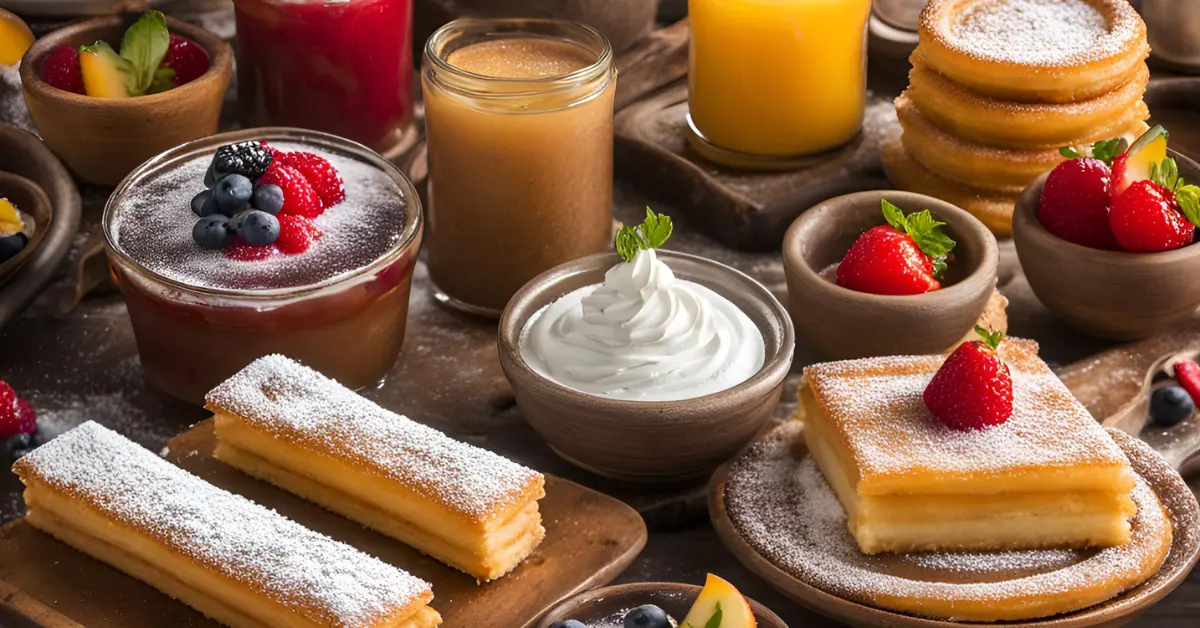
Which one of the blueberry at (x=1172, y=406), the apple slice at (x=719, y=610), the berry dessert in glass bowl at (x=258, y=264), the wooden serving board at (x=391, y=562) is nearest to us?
the apple slice at (x=719, y=610)

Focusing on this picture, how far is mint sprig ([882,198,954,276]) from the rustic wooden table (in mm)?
236

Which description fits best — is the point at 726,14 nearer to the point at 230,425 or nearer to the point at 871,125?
the point at 871,125

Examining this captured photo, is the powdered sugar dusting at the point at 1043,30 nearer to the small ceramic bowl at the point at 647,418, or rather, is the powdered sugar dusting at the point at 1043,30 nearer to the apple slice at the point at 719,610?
the small ceramic bowl at the point at 647,418

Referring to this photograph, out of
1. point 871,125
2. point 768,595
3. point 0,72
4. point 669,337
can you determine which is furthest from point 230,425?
point 871,125

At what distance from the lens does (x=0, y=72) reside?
9.17 feet

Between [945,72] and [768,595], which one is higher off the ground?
[945,72]

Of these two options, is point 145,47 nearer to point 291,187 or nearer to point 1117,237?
point 291,187

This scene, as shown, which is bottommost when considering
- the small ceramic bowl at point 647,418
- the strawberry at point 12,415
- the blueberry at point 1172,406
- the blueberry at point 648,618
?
the blueberry at point 1172,406

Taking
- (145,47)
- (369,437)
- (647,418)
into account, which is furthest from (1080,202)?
(145,47)

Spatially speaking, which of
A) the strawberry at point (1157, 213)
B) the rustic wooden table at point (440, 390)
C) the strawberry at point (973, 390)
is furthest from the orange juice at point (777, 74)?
the strawberry at point (973, 390)

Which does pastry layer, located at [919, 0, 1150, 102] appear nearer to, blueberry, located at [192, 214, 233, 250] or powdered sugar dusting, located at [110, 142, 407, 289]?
powdered sugar dusting, located at [110, 142, 407, 289]

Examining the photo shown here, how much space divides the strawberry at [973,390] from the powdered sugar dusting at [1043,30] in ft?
2.24

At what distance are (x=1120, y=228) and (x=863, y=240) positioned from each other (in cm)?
36

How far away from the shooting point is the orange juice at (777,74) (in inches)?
104
